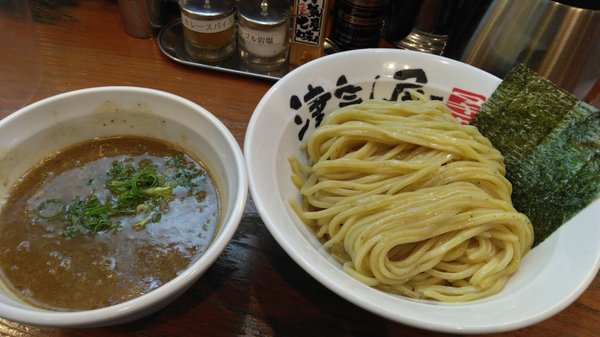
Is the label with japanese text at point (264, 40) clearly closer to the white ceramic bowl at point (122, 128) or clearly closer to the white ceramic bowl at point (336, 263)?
the white ceramic bowl at point (336, 263)

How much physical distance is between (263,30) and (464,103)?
110cm

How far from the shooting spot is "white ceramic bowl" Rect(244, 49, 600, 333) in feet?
3.51

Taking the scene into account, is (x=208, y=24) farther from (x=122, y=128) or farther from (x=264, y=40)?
(x=122, y=128)

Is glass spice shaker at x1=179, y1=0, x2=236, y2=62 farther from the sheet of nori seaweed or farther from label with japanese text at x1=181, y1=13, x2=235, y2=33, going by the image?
the sheet of nori seaweed

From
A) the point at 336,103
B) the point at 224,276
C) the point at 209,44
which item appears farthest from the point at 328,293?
the point at 209,44

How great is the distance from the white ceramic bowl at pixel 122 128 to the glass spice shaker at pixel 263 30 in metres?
1.01

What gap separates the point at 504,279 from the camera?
1332 mm

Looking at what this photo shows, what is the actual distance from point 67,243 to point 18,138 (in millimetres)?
372

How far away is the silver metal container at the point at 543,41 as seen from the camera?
189 centimetres

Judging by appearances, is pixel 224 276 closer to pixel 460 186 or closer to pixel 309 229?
pixel 309 229

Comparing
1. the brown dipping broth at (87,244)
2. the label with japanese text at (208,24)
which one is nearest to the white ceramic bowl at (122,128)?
the brown dipping broth at (87,244)

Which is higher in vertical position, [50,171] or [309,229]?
[50,171]

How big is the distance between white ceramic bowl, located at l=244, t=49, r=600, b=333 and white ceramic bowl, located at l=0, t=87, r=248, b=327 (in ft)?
0.33

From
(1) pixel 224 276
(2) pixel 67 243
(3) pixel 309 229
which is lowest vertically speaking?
(1) pixel 224 276
